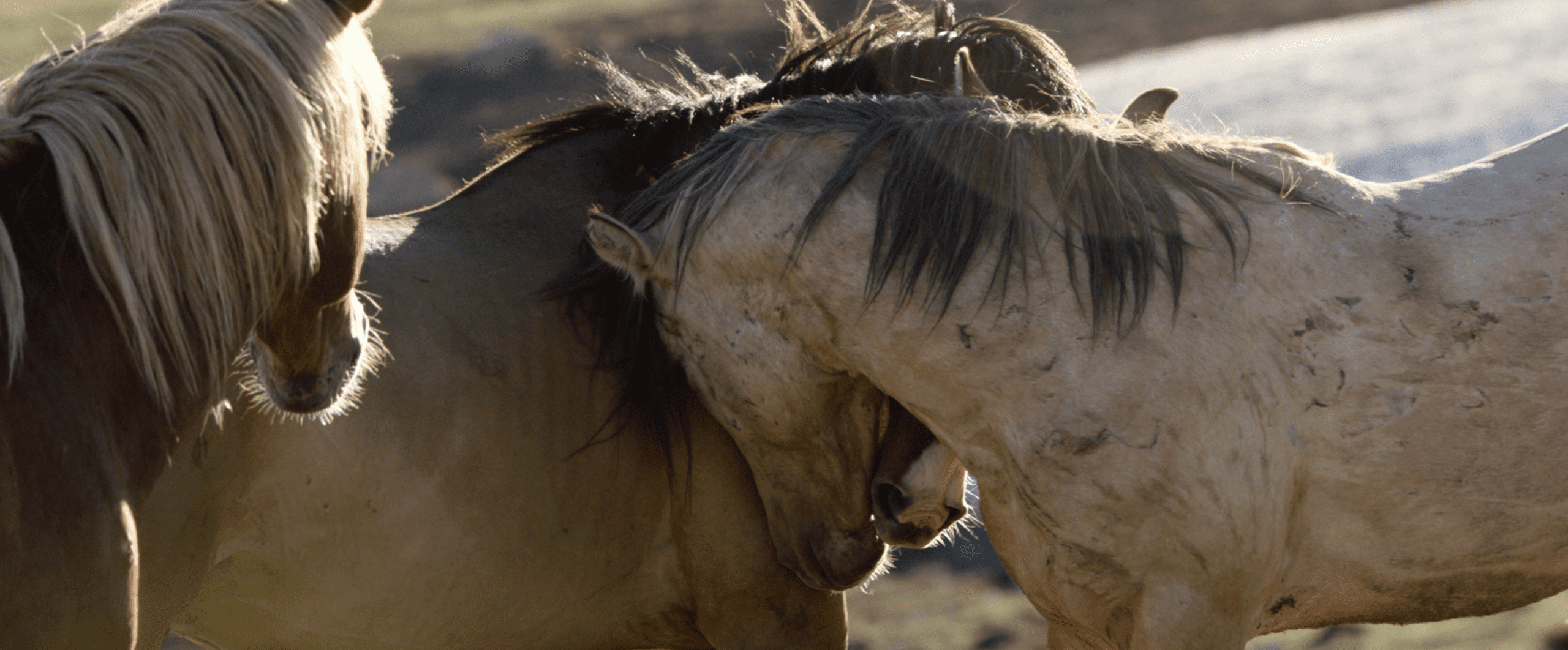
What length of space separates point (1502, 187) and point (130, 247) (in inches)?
70.7

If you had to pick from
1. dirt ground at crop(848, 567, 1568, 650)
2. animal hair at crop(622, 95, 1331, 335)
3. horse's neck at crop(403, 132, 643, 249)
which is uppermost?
animal hair at crop(622, 95, 1331, 335)

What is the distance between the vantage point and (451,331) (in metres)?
1.99

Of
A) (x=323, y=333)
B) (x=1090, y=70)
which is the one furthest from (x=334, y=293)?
(x=1090, y=70)

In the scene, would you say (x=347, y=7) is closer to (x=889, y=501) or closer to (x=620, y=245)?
(x=620, y=245)

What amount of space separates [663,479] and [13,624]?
1.26 meters

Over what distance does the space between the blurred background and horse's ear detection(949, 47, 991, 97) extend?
2.11 m

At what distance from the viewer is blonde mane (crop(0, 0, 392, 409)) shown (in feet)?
3.79

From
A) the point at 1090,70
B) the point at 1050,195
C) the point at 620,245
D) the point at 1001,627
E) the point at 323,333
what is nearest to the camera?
the point at 323,333

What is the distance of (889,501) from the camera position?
205 centimetres

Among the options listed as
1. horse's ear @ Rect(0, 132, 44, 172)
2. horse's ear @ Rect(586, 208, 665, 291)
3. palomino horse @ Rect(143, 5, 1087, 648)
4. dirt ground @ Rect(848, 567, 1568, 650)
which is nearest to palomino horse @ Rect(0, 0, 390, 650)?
horse's ear @ Rect(0, 132, 44, 172)

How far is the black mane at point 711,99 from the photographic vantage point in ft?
7.09

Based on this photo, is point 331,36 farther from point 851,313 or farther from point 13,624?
point 851,313

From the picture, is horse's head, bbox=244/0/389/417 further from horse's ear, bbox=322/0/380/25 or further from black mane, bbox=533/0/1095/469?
black mane, bbox=533/0/1095/469

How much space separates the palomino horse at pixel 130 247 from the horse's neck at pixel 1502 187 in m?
1.49
